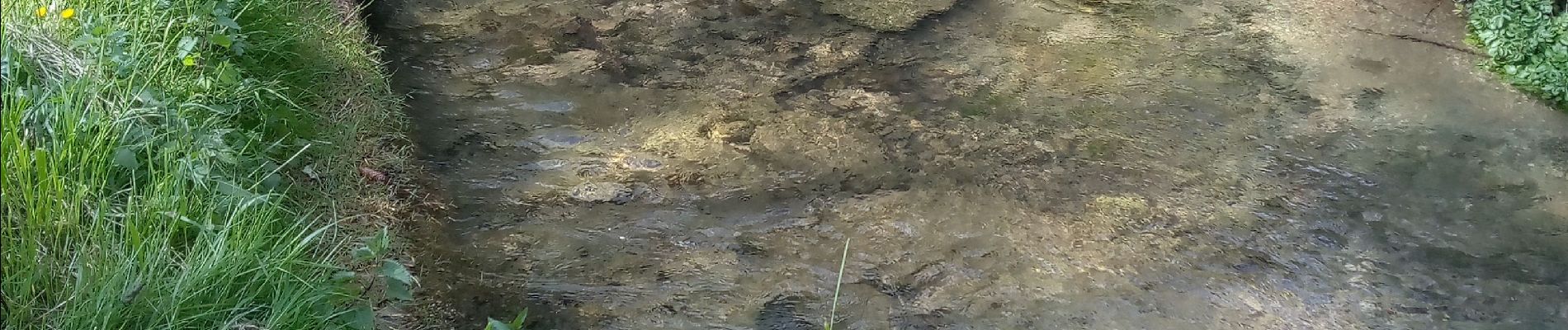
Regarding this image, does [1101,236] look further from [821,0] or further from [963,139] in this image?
[821,0]

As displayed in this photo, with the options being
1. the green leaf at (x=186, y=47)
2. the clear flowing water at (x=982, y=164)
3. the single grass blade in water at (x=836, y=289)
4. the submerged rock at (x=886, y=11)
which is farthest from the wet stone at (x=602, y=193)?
the submerged rock at (x=886, y=11)

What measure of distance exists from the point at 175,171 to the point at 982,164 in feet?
6.06

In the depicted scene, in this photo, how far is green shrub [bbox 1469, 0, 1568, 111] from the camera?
3.13m

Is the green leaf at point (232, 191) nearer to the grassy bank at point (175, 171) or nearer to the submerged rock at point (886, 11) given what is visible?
the grassy bank at point (175, 171)

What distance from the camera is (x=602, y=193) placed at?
2.62m

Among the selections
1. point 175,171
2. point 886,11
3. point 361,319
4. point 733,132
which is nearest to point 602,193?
point 733,132

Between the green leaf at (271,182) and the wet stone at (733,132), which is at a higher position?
the green leaf at (271,182)

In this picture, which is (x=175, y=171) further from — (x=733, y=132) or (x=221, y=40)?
(x=733, y=132)

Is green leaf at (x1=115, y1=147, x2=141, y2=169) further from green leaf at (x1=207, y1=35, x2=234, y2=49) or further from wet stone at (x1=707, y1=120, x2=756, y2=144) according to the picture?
wet stone at (x1=707, y1=120, x2=756, y2=144)

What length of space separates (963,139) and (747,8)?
1.10m

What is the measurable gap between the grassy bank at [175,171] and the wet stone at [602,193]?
0.48 metres

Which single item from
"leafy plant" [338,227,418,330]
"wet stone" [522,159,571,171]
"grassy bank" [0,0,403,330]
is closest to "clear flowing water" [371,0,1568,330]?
"wet stone" [522,159,571,171]

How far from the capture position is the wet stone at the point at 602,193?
2592 mm

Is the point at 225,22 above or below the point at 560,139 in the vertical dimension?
above
